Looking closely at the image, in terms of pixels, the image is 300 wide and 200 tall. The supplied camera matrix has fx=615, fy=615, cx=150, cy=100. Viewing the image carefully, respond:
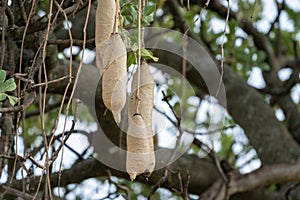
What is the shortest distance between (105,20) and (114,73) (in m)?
0.07

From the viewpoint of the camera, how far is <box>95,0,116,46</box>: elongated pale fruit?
0.68 meters

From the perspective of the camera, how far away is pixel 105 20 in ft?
2.23

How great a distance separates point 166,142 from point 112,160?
0.21 metres

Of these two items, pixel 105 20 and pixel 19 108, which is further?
pixel 19 108

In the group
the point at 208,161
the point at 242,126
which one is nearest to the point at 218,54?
the point at 242,126

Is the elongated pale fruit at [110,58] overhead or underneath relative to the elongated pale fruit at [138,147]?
overhead

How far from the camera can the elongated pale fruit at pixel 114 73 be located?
65 cm

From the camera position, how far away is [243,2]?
2.15 metres

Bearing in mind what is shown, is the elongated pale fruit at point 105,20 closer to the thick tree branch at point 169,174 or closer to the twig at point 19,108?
the twig at point 19,108

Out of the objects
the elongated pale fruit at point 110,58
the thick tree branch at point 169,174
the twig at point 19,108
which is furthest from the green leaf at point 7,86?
the thick tree branch at point 169,174

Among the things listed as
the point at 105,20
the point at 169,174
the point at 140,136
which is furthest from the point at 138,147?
the point at 169,174

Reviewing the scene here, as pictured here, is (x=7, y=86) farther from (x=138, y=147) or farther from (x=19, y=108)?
(x=138, y=147)

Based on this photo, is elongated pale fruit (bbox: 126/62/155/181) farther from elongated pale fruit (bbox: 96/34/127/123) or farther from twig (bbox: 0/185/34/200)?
twig (bbox: 0/185/34/200)

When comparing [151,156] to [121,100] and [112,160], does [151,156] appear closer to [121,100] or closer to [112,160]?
[121,100]
